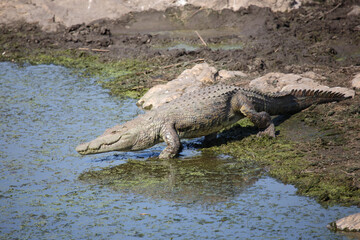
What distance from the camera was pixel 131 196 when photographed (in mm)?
6176

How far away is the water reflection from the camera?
20.1 feet

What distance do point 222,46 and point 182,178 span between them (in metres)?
8.25

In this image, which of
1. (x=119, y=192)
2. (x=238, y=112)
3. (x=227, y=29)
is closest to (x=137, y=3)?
(x=227, y=29)

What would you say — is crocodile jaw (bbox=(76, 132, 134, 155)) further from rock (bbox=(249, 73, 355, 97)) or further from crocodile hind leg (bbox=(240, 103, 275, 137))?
rock (bbox=(249, 73, 355, 97))

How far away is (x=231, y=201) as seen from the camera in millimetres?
5840

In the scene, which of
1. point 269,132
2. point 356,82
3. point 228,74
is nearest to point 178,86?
point 228,74

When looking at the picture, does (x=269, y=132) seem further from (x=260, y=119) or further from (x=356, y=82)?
(x=356, y=82)

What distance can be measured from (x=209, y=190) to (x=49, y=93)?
6537 mm

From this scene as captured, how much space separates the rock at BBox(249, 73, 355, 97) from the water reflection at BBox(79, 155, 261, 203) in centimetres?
283

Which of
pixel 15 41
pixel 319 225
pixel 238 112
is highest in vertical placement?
pixel 15 41

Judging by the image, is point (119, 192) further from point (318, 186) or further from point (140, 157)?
point (318, 186)

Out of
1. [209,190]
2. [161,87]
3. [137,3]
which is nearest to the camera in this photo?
[209,190]

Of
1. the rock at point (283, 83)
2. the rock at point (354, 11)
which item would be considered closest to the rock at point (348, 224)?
the rock at point (283, 83)

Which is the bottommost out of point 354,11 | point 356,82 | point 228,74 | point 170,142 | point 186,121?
point 170,142
